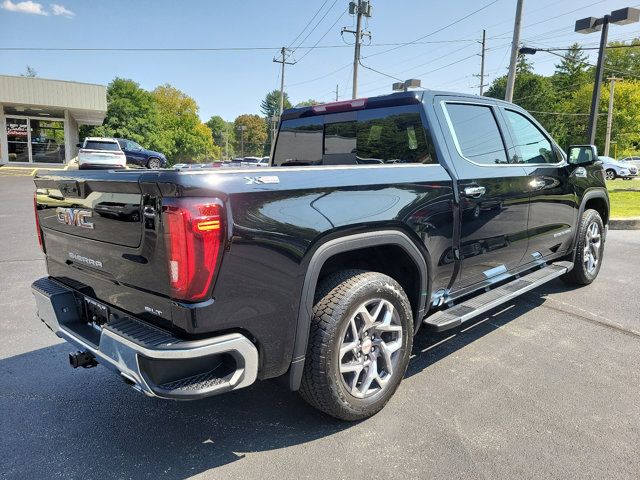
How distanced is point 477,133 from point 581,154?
1788 millimetres

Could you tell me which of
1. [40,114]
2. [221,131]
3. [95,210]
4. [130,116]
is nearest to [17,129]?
[40,114]

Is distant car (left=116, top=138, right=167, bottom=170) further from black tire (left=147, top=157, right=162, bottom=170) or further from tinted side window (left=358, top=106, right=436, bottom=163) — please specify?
tinted side window (left=358, top=106, right=436, bottom=163)

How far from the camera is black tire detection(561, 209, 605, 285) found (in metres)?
5.07

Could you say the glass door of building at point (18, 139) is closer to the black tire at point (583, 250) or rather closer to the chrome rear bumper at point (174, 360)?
the black tire at point (583, 250)

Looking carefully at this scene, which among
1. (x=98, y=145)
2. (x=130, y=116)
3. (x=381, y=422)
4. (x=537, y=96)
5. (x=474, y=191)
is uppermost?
(x=537, y=96)

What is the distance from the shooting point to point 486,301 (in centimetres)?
352

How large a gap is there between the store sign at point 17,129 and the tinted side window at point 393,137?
29.9 m

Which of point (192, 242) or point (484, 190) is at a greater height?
point (484, 190)

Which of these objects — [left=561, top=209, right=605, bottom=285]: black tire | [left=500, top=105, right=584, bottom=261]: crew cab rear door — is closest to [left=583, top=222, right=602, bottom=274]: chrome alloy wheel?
[left=561, top=209, right=605, bottom=285]: black tire

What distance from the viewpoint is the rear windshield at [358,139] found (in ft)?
10.9

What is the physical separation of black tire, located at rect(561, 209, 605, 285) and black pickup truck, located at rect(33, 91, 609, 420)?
4.30 ft

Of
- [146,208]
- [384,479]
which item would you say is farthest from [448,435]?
[146,208]

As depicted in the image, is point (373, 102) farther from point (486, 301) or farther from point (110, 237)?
point (110, 237)

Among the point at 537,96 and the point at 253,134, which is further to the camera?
the point at 253,134
